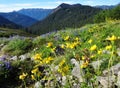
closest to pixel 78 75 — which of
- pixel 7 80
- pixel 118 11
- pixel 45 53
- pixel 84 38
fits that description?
pixel 7 80

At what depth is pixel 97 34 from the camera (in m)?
12.3

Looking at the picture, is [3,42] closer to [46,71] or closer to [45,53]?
[45,53]

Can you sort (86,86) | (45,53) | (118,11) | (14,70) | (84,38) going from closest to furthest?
(86,86)
(14,70)
(45,53)
(84,38)
(118,11)

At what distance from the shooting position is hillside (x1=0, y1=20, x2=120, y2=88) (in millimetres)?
5887

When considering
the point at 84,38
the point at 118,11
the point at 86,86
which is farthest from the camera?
the point at 118,11

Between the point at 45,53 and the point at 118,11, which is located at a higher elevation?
the point at 45,53

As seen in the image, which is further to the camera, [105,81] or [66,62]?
[66,62]

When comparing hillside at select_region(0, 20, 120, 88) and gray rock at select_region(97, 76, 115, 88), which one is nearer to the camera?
hillside at select_region(0, 20, 120, 88)

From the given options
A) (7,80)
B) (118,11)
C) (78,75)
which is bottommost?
(118,11)

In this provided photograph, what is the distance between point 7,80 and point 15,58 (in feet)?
5.58

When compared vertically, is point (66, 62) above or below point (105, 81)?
below

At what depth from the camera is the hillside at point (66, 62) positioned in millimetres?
5887

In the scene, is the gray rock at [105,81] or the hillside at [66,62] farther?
the gray rock at [105,81]

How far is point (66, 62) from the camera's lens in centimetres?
897
